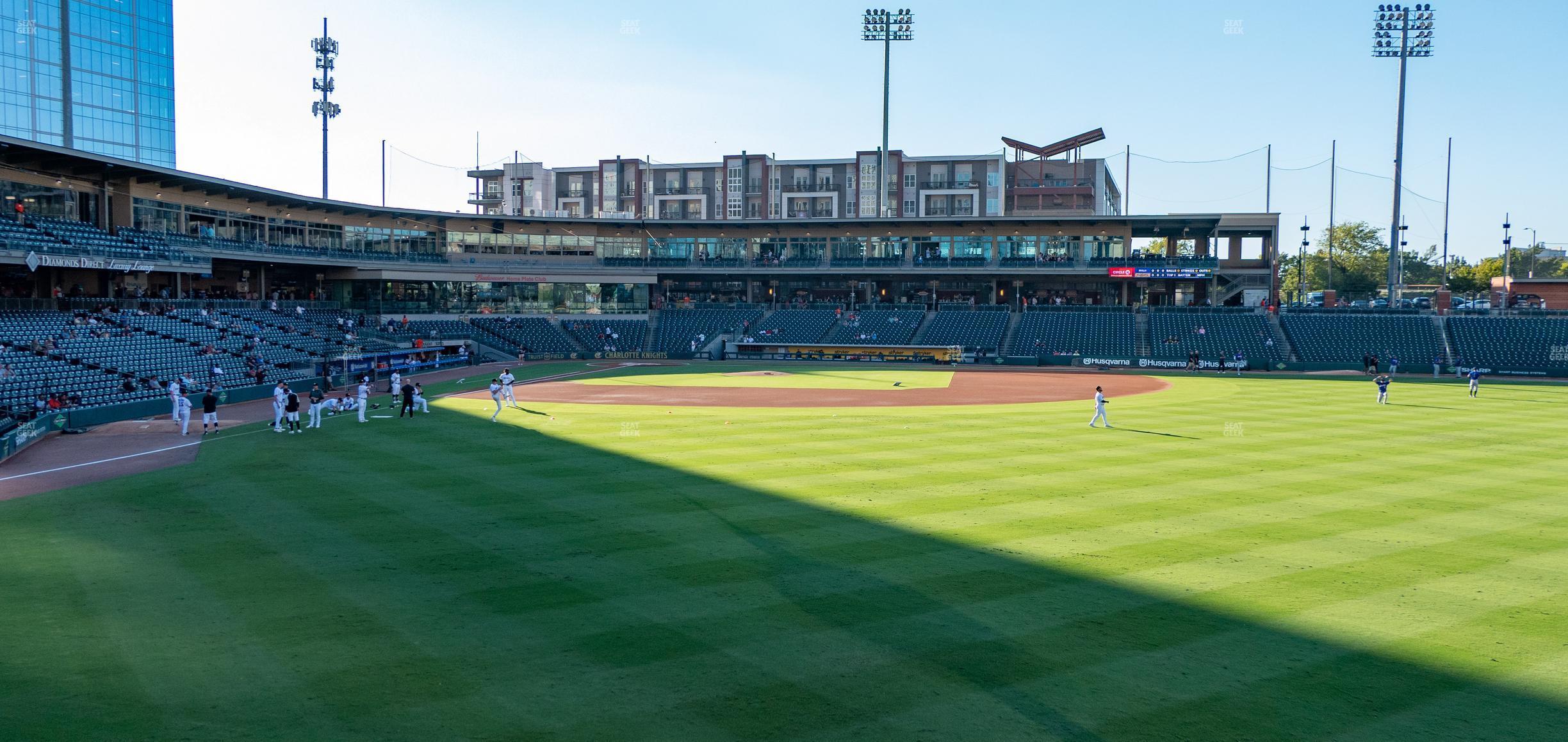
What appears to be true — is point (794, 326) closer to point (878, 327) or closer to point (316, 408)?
point (878, 327)

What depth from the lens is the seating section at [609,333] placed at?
74.1 m

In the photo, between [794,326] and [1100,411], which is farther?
[794,326]

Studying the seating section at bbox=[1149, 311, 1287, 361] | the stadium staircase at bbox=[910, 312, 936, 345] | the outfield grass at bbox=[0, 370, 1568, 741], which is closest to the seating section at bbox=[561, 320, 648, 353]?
the stadium staircase at bbox=[910, 312, 936, 345]

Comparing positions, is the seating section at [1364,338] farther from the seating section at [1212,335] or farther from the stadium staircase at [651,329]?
the stadium staircase at [651,329]

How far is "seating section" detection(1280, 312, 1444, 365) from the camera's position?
202 ft

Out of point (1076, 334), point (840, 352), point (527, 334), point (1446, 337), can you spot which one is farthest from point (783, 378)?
point (1446, 337)

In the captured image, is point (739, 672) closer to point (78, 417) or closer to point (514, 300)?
point (78, 417)

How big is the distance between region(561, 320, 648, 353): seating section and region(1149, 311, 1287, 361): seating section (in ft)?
136

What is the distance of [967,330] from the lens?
73750 millimetres

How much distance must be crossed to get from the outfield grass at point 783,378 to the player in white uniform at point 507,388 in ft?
39.1

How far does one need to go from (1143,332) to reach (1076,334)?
5.16 m

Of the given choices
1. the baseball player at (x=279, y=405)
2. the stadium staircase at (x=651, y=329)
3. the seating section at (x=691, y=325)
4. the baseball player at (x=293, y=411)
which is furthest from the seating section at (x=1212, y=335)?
the baseball player at (x=279, y=405)

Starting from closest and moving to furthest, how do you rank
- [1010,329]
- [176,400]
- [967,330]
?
1. [176,400]
2. [1010,329]
3. [967,330]

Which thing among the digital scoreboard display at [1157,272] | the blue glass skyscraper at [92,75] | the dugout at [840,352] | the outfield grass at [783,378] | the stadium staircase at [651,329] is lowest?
the outfield grass at [783,378]
